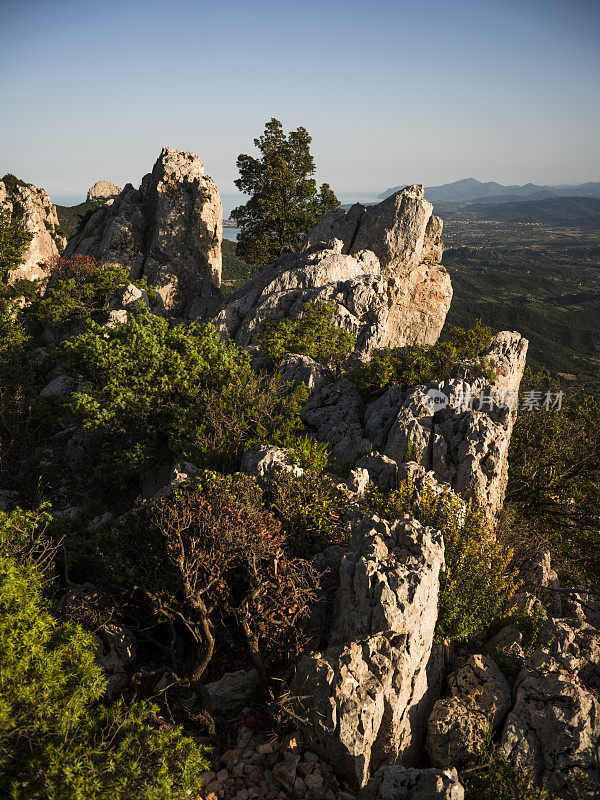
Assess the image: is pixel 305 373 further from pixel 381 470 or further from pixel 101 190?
pixel 101 190

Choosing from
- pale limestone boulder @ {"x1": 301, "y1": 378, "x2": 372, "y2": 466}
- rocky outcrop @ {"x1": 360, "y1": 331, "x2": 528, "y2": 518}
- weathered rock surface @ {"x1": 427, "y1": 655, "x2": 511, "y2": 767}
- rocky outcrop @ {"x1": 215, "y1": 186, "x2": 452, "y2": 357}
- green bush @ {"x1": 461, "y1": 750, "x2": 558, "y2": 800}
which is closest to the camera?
green bush @ {"x1": 461, "y1": 750, "x2": 558, "y2": 800}

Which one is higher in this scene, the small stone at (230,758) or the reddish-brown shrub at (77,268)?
the reddish-brown shrub at (77,268)

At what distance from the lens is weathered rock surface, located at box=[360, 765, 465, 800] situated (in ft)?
20.0

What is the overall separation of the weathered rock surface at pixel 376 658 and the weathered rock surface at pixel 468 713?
489 mm

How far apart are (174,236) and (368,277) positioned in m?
18.4

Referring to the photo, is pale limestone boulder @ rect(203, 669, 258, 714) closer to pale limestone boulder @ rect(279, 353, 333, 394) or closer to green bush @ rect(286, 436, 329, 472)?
green bush @ rect(286, 436, 329, 472)

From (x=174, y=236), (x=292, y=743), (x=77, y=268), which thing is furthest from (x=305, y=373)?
(x=174, y=236)

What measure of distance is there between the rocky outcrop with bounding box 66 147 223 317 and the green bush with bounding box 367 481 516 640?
1138 inches

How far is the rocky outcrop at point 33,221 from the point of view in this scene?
133 ft

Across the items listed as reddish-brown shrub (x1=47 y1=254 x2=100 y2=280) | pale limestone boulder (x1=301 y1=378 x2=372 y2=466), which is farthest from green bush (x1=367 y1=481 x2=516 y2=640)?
reddish-brown shrub (x1=47 y1=254 x2=100 y2=280)

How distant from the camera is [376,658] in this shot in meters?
7.82

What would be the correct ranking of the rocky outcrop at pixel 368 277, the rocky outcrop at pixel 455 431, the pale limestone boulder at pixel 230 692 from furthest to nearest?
the rocky outcrop at pixel 368 277 < the rocky outcrop at pixel 455 431 < the pale limestone boulder at pixel 230 692

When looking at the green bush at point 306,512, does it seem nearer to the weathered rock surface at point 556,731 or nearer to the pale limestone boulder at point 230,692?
the pale limestone boulder at point 230,692

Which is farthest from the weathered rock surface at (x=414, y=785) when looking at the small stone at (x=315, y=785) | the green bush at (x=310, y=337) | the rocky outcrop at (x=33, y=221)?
the rocky outcrop at (x=33, y=221)
